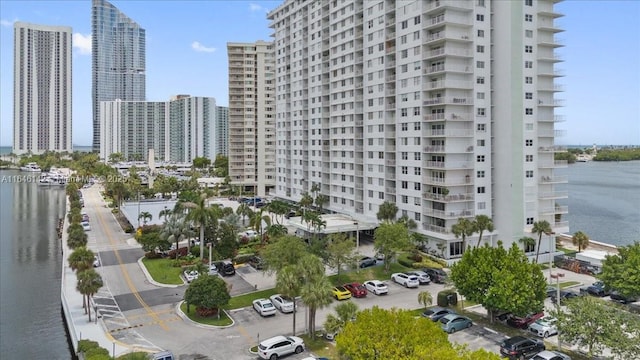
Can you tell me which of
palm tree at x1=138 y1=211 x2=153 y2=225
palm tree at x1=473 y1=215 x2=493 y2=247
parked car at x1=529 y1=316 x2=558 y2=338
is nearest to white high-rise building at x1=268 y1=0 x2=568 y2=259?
palm tree at x1=473 y1=215 x2=493 y2=247

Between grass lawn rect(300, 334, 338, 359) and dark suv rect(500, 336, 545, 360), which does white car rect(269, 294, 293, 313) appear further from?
dark suv rect(500, 336, 545, 360)

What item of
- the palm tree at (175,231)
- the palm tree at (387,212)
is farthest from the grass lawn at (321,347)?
the palm tree at (387,212)

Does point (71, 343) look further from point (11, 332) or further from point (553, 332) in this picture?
point (553, 332)

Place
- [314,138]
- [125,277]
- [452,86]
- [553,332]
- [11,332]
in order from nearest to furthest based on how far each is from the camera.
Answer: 1. [553,332]
2. [11,332]
3. [125,277]
4. [452,86]
5. [314,138]

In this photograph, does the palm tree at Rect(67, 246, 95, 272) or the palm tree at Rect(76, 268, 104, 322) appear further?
the palm tree at Rect(67, 246, 95, 272)

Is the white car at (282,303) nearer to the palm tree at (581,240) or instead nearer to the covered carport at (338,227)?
the covered carport at (338,227)

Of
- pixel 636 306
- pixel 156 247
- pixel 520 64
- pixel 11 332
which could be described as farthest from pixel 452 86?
pixel 11 332
